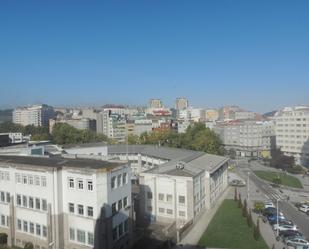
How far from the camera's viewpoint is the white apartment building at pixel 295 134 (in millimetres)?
107812

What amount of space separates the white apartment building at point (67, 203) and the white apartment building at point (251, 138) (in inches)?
4118

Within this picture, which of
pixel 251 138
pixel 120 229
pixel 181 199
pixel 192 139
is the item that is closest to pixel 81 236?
pixel 120 229

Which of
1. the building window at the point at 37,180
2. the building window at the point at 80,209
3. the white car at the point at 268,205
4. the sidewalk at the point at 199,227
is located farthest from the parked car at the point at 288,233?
the building window at the point at 37,180

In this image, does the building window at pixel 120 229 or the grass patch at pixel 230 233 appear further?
the grass patch at pixel 230 233

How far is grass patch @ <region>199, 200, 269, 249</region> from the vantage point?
3394 cm

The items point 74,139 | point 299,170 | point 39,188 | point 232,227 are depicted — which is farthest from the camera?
point 74,139

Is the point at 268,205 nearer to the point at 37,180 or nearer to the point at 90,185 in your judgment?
the point at 90,185

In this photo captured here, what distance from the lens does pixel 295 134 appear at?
112 m

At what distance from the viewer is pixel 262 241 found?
35.0m

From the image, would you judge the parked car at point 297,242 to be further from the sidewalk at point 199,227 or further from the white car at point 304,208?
the white car at point 304,208

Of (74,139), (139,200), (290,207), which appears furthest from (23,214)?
(74,139)

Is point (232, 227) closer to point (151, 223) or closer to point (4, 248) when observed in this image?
point (151, 223)

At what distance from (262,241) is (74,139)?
77.2 meters

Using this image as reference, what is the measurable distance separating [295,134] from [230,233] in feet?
276
